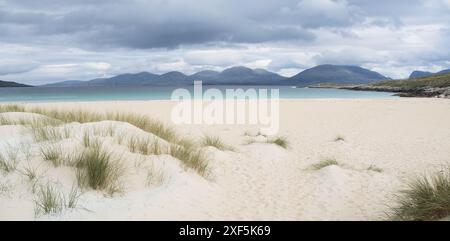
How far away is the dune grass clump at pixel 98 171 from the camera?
597 centimetres

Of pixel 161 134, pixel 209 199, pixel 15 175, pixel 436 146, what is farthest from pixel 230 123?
pixel 15 175

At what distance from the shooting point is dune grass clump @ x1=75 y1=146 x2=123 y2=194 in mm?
5973

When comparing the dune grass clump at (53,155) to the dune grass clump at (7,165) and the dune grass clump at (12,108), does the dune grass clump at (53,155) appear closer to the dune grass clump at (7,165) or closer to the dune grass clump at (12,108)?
the dune grass clump at (7,165)

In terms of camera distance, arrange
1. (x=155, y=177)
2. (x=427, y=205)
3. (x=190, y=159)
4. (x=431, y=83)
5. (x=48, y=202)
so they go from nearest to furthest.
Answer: (x=427, y=205)
(x=48, y=202)
(x=155, y=177)
(x=190, y=159)
(x=431, y=83)

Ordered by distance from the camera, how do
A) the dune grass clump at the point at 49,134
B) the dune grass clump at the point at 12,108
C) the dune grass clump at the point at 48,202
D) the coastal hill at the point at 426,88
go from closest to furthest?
the dune grass clump at the point at 48,202, the dune grass clump at the point at 49,134, the dune grass clump at the point at 12,108, the coastal hill at the point at 426,88

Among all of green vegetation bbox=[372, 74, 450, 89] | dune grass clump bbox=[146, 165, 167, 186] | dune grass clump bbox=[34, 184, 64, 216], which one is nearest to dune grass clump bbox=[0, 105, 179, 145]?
dune grass clump bbox=[146, 165, 167, 186]

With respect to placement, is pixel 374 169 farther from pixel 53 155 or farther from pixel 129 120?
pixel 129 120

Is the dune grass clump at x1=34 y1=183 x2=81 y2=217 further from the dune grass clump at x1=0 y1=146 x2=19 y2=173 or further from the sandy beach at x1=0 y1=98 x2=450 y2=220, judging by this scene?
the dune grass clump at x1=0 y1=146 x2=19 y2=173

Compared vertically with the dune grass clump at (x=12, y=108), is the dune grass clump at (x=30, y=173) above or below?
below

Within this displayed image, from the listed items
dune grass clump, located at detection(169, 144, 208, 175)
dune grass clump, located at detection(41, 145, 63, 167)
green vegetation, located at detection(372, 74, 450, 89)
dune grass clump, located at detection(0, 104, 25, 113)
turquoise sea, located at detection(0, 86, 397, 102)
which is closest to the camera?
dune grass clump, located at detection(41, 145, 63, 167)

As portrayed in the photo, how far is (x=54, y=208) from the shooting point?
5.20 metres

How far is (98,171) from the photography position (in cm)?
603

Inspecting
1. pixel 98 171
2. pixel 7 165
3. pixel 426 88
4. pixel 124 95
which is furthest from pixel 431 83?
pixel 7 165

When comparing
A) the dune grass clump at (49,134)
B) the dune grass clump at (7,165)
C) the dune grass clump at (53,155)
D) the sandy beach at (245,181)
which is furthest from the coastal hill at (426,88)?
the dune grass clump at (7,165)
